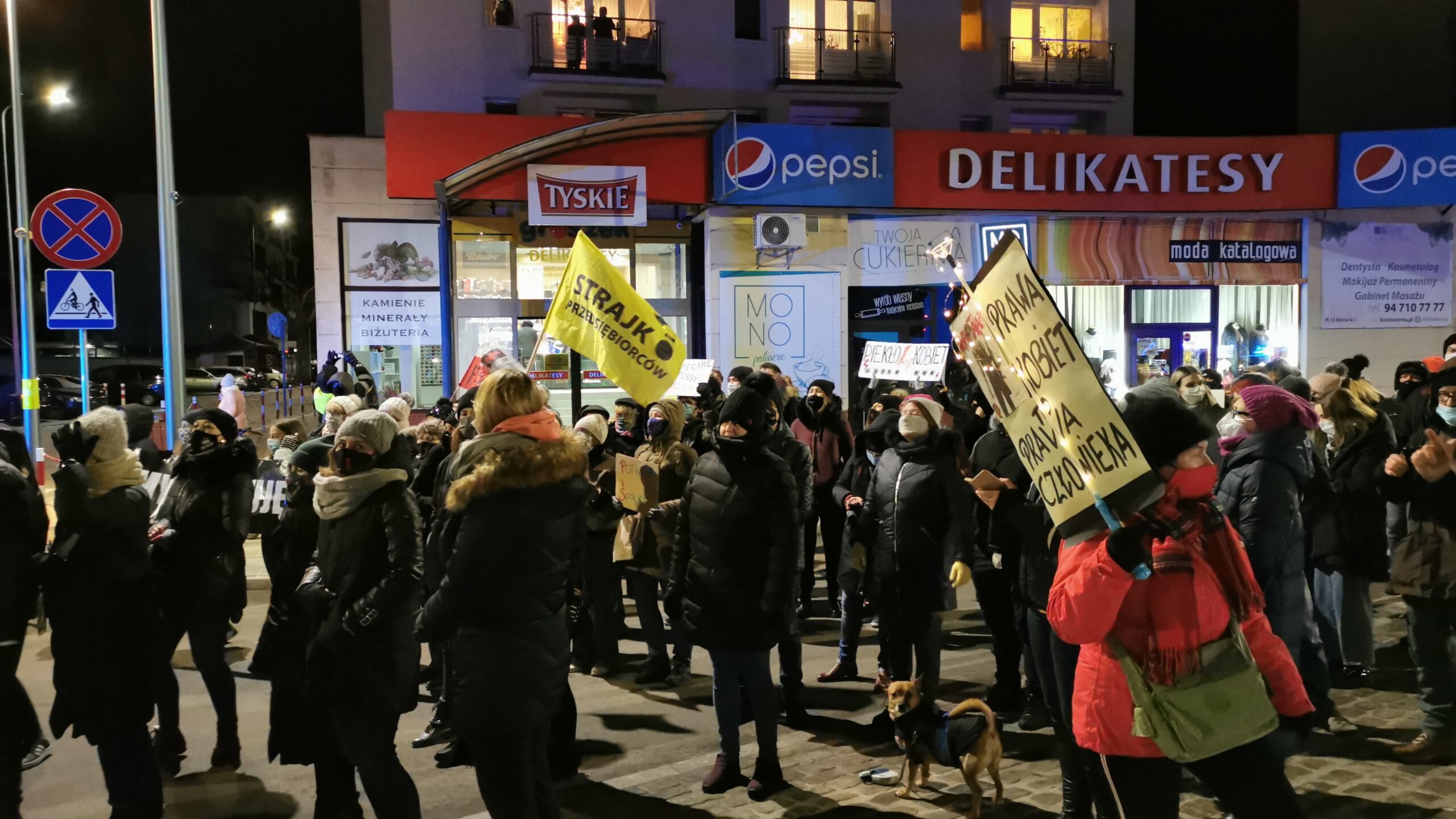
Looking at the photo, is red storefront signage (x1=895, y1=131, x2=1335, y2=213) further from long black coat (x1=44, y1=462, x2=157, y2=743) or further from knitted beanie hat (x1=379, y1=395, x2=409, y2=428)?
long black coat (x1=44, y1=462, x2=157, y2=743)

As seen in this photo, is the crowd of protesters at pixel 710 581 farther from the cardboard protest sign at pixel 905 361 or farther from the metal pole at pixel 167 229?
the metal pole at pixel 167 229

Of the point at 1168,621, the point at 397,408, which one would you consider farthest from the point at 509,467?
the point at 397,408

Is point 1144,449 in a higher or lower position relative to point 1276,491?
higher

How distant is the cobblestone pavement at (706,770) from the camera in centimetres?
479

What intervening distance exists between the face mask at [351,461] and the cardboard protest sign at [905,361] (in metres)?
7.36

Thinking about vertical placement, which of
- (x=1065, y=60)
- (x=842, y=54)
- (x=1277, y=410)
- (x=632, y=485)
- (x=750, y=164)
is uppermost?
(x=1065, y=60)

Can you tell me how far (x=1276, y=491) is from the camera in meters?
4.97

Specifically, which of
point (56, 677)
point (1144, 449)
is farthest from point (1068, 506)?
point (56, 677)

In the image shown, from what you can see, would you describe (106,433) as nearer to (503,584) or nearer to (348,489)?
(348,489)

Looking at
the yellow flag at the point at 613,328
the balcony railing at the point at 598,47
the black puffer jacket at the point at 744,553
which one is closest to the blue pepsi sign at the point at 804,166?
the balcony railing at the point at 598,47

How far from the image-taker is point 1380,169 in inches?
721

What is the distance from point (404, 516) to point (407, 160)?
13.0 metres

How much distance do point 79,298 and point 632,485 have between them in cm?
884

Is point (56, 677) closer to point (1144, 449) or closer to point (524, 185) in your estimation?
point (1144, 449)
